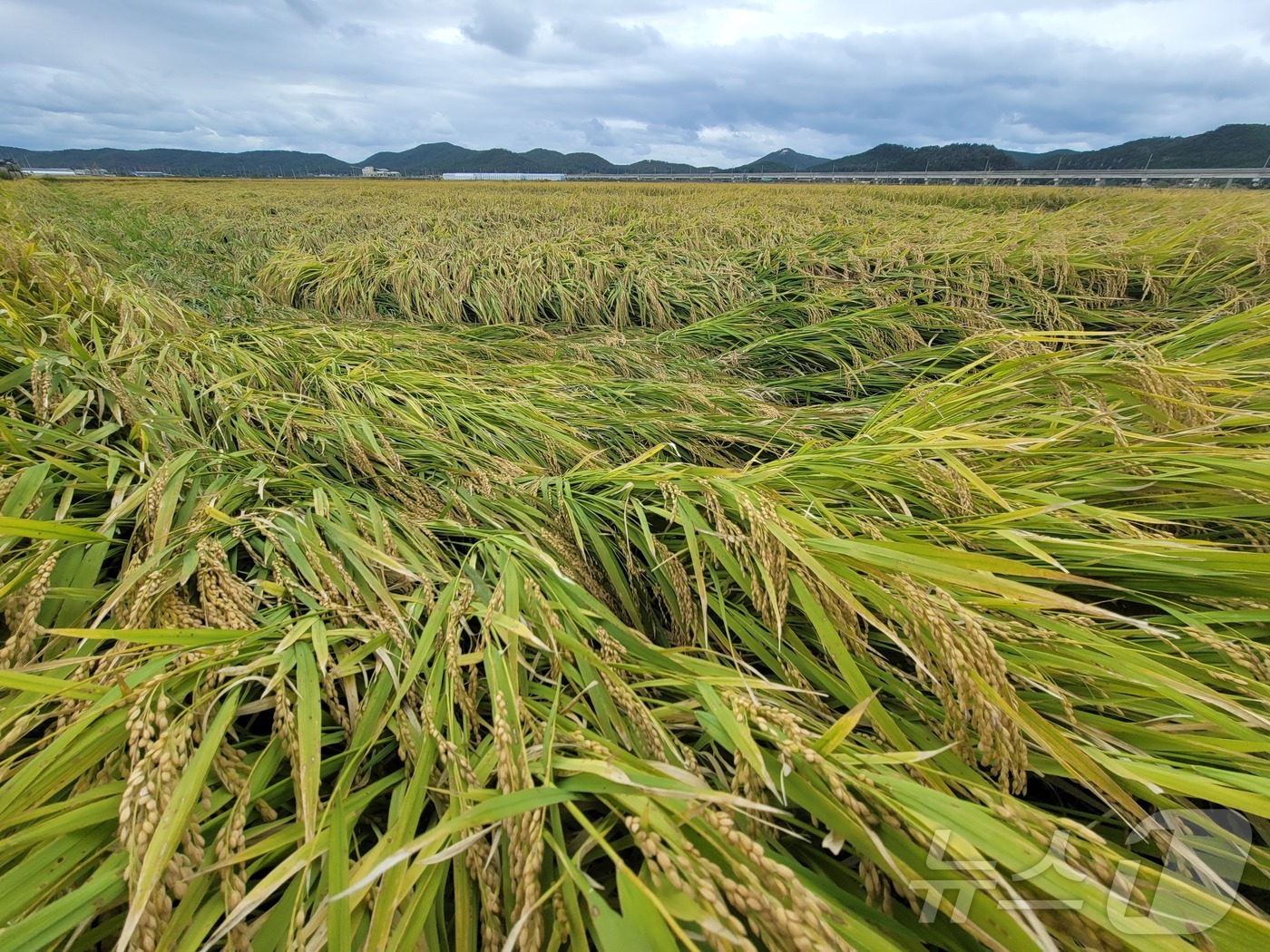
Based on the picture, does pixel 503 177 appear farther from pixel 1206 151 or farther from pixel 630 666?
pixel 630 666

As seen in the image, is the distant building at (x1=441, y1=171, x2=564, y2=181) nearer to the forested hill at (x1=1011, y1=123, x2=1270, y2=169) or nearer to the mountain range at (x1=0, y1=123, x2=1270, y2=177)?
the mountain range at (x1=0, y1=123, x2=1270, y2=177)

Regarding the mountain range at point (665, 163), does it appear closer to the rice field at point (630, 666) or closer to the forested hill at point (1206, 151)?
the forested hill at point (1206, 151)

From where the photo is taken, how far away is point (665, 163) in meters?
104

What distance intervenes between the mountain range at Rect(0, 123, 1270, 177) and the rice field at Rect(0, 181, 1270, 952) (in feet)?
188

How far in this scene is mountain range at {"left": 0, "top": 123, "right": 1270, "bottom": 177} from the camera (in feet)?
157

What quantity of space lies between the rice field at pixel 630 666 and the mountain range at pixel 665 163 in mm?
57329

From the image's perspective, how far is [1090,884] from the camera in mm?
606

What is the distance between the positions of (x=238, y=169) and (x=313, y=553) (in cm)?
14687

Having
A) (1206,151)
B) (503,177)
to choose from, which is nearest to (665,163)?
→ (503,177)

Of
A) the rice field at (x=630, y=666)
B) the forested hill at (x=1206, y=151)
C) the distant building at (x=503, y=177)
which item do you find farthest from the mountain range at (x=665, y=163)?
the rice field at (x=630, y=666)

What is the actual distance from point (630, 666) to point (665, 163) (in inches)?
4759

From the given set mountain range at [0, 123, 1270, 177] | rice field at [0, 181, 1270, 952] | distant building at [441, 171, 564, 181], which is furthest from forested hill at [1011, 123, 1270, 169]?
rice field at [0, 181, 1270, 952]

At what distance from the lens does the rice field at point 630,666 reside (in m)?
0.68

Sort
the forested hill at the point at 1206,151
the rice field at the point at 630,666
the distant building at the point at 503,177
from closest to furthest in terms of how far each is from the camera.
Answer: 1. the rice field at the point at 630,666
2. the forested hill at the point at 1206,151
3. the distant building at the point at 503,177
